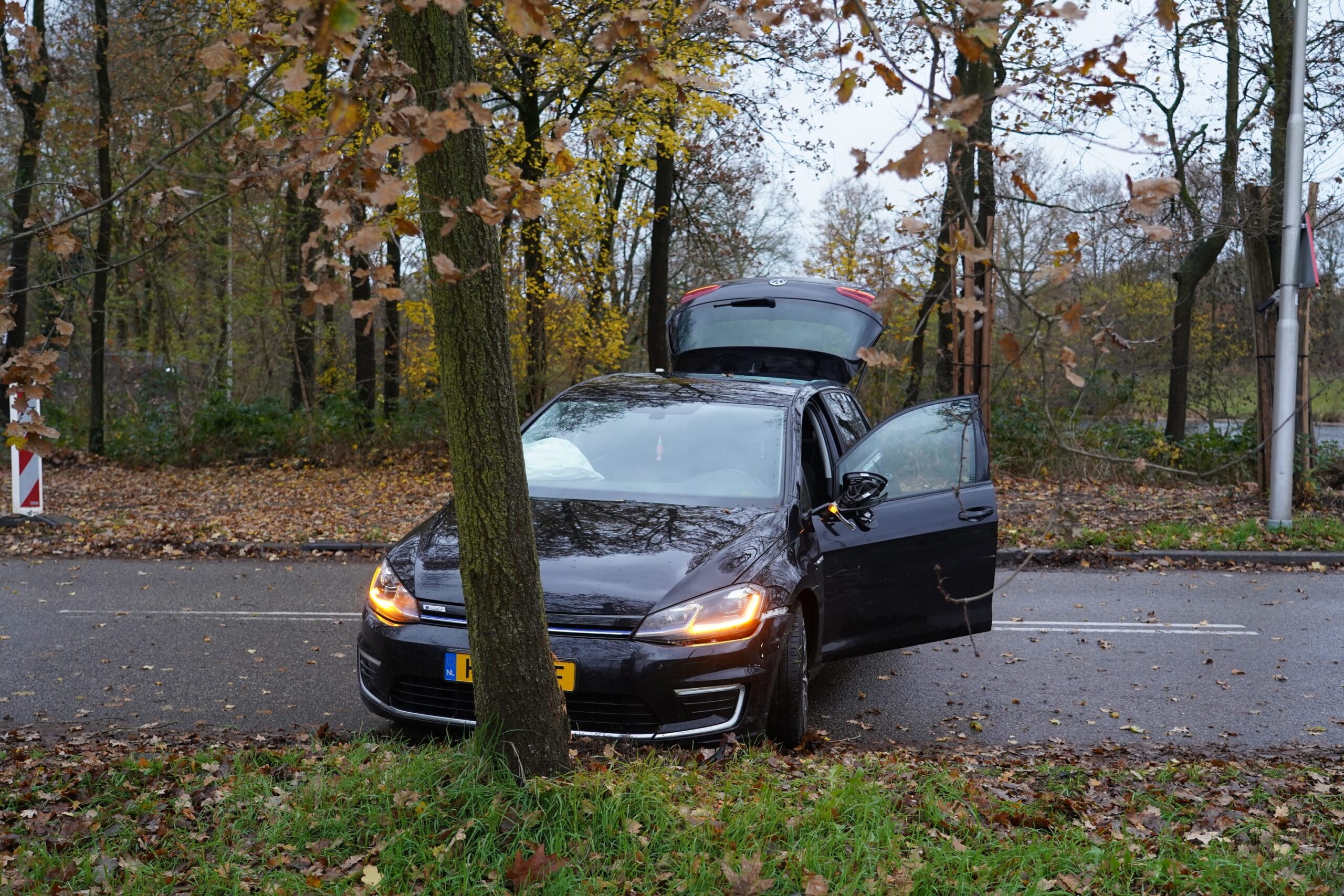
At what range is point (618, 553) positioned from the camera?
191 inches

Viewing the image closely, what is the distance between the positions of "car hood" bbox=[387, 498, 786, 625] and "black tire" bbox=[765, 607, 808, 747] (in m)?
0.39

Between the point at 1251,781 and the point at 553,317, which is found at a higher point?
the point at 553,317

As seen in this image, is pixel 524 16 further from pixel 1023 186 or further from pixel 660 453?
pixel 660 453

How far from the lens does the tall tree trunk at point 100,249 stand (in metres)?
18.8

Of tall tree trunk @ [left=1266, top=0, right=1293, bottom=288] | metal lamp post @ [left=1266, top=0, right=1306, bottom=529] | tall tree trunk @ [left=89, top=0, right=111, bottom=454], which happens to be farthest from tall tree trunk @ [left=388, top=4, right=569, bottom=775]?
tall tree trunk @ [left=89, top=0, right=111, bottom=454]

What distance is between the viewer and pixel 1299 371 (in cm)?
1280

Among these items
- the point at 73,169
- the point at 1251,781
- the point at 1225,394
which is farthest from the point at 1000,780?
the point at 73,169

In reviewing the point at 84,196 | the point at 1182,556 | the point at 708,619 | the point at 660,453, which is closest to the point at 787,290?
the point at 1182,556

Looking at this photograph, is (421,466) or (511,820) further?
(421,466)

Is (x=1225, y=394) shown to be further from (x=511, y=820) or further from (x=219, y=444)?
(x=511, y=820)

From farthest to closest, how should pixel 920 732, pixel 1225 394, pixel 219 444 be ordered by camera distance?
1. pixel 1225 394
2. pixel 219 444
3. pixel 920 732

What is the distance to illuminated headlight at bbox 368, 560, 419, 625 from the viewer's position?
4707 millimetres

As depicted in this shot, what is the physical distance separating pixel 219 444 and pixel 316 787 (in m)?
16.5

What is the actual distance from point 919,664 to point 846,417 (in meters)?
1.63
